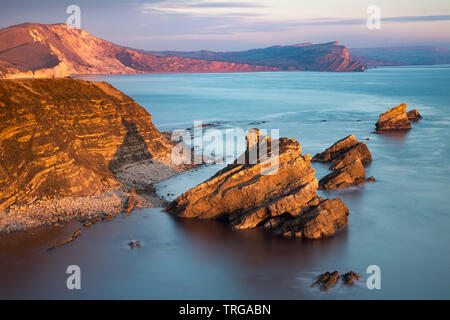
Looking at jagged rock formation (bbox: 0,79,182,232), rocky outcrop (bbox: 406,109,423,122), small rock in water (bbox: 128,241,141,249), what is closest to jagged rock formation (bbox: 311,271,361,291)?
small rock in water (bbox: 128,241,141,249)

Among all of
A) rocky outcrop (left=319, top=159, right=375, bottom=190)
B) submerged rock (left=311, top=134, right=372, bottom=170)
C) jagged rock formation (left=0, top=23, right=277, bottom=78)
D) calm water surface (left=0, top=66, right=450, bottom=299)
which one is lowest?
calm water surface (left=0, top=66, right=450, bottom=299)

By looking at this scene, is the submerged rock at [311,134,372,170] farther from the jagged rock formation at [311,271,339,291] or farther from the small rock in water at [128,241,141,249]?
the small rock in water at [128,241,141,249]

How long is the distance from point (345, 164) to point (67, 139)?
14.8 meters

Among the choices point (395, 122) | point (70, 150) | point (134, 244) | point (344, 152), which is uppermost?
point (70, 150)

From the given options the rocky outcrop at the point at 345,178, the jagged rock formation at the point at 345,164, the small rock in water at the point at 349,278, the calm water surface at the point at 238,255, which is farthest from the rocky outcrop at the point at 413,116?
the small rock in water at the point at 349,278

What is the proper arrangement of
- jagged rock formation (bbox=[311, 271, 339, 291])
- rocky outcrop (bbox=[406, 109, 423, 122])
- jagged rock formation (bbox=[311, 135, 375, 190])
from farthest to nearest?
1. rocky outcrop (bbox=[406, 109, 423, 122])
2. jagged rock formation (bbox=[311, 135, 375, 190])
3. jagged rock formation (bbox=[311, 271, 339, 291])

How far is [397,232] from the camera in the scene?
17.3 meters

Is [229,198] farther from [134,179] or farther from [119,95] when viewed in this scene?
[119,95]

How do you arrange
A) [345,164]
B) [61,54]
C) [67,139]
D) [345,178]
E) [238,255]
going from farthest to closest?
[61,54] → [345,164] → [345,178] → [67,139] → [238,255]

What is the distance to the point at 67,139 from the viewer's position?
853 inches

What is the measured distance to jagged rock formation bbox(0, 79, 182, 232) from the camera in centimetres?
1791

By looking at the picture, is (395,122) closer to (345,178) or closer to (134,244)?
(345,178)

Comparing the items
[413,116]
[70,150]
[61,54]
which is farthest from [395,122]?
[61,54]

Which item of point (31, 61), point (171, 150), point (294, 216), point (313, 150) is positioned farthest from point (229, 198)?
point (31, 61)
